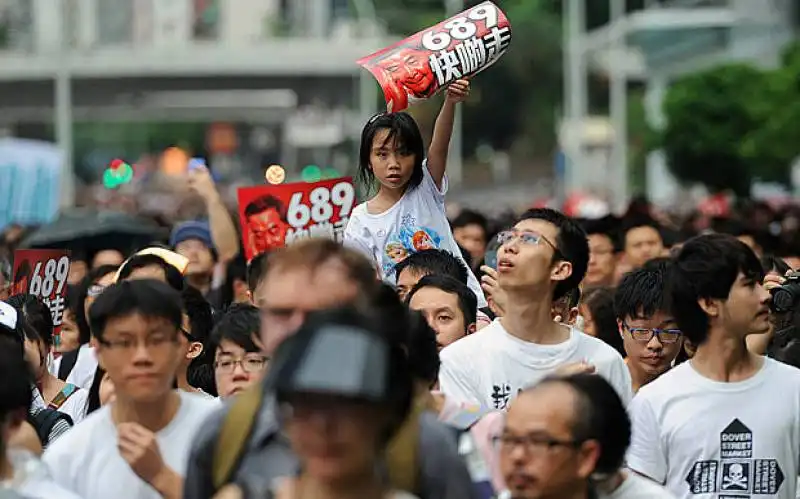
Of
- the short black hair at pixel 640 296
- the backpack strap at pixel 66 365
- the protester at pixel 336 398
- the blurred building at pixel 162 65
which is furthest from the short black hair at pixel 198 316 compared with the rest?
the blurred building at pixel 162 65

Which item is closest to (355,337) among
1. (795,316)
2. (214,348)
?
(214,348)

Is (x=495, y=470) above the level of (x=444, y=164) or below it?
below

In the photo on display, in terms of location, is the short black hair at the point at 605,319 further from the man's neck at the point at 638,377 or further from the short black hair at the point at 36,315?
→ the short black hair at the point at 36,315

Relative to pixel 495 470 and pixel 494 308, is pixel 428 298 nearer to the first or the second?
pixel 494 308

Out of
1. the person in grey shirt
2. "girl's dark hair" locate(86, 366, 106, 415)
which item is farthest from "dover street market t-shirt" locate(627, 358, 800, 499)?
"girl's dark hair" locate(86, 366, 106, 415)

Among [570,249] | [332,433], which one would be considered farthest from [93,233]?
[332,433]

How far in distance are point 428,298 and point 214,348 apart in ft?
3.08

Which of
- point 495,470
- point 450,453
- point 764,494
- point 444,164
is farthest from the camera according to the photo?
point 444,164

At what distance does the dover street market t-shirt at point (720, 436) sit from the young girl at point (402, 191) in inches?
118

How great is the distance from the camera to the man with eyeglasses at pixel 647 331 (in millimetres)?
8281

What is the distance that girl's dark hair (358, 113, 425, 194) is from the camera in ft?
31.7

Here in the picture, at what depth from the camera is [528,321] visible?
24.4 ft

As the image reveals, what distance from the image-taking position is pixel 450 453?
492cm

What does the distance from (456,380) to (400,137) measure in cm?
258
